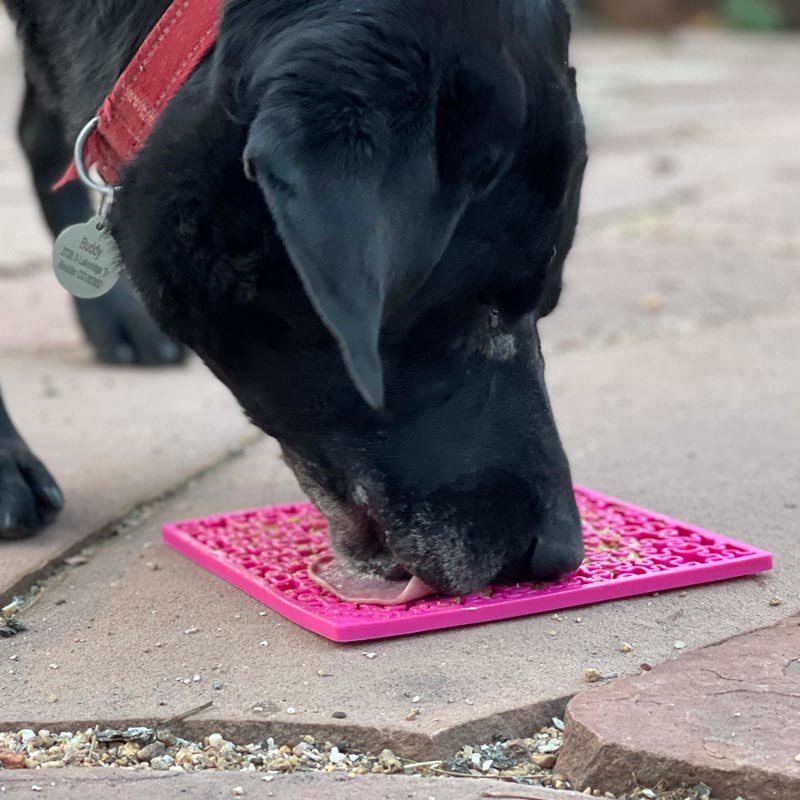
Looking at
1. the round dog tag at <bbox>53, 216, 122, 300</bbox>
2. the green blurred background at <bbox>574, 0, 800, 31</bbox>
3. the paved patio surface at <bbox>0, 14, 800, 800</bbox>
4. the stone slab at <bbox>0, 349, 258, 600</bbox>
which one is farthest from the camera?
the green blurred background at <bbox>574, 0, 800, 31</bbox>

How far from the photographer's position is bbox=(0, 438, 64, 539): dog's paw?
227 centimetres

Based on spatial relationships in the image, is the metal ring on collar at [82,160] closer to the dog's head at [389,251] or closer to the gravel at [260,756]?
the dog's head at [389,251]

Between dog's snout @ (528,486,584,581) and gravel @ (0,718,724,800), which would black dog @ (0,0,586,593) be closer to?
dog's snout @ (528,486,584,581)

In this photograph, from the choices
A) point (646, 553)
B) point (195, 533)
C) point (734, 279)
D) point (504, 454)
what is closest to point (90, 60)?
point (195, 533)

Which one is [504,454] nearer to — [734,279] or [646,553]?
[646,553]

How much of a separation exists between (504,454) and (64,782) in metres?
0.72

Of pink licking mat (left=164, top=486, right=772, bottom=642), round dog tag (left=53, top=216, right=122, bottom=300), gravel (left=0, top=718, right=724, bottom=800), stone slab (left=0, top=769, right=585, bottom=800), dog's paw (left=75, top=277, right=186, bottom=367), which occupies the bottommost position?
dog's paw (left=75, top=277, right=186, bottom=367)

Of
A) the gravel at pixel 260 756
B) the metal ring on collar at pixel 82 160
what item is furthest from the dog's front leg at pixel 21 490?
the gravel at pixel 260 756

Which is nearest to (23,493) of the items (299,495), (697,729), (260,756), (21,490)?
(21,490)

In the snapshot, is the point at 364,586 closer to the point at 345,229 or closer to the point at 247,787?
the point at 247,787

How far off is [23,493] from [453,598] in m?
0.79

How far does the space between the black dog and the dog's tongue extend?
0.03 m

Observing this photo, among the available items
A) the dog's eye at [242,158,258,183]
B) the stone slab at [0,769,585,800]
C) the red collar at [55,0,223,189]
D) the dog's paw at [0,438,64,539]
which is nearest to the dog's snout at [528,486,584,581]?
the stone slab at [0,769,585,800]

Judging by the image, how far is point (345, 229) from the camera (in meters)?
1.51
